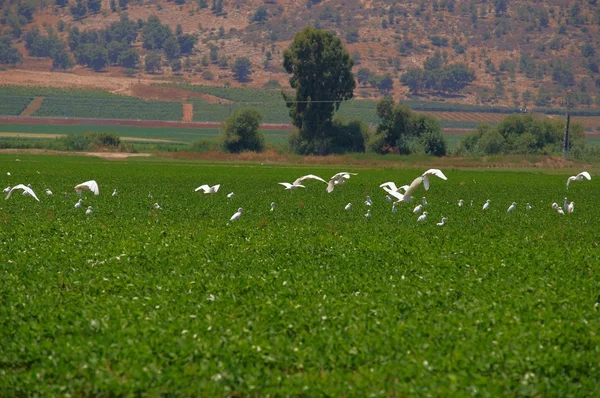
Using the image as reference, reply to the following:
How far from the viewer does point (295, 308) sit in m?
12.6

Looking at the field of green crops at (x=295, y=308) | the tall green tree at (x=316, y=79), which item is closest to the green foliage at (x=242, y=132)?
the tall green tree at (x=316, y=79)

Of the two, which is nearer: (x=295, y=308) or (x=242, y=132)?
(x=295, y=308)

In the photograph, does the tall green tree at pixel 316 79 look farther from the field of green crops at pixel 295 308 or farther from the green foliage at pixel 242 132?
the field of green crops at pixel 295 308

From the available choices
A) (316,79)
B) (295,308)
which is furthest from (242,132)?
(295,308)

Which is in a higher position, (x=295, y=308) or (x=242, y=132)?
(x=295, y=308)

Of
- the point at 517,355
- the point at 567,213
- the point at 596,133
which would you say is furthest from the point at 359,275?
the point at 596,133

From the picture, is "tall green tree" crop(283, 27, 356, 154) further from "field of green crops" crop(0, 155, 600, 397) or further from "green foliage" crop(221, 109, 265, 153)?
"field of green crops" crop(0, 155, 600, 397)

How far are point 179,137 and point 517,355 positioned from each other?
355 feet

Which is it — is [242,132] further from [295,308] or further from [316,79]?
[295,308]

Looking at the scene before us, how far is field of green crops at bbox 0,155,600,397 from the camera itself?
1008 centimetres

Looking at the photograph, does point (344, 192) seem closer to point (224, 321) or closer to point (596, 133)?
point (224, 321)

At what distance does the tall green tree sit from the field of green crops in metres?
60.3

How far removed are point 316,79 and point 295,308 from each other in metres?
72.2

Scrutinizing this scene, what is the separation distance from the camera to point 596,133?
141375 millimetres
